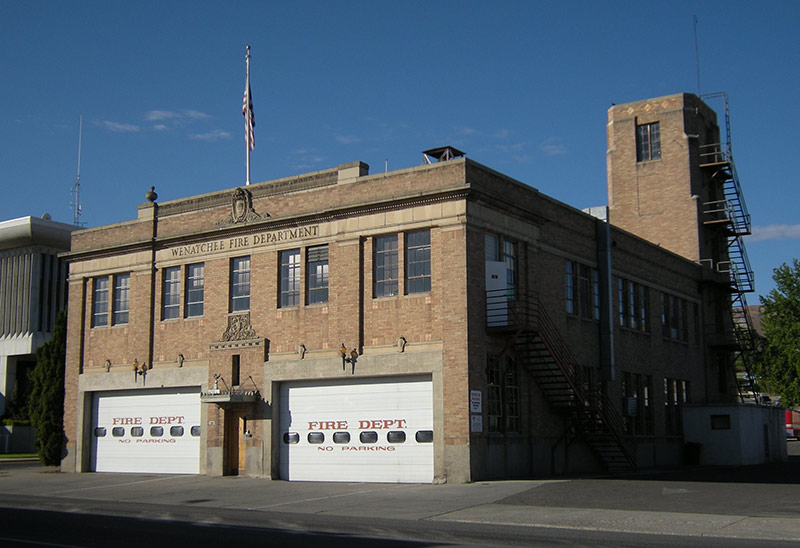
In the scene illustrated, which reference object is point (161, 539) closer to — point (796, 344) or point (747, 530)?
point (747, 530)

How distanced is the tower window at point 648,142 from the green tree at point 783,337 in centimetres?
1975

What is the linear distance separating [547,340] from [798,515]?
10.0 metres

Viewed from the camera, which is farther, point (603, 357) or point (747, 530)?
point (603, 357)

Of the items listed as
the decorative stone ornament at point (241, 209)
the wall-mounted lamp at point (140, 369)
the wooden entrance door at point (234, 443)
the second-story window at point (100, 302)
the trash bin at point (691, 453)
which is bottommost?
the trash bin at point (691, 453)

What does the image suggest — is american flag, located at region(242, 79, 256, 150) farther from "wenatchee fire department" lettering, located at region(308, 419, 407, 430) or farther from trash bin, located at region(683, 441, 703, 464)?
trash bin, located at region(683, 441, 703, 464)

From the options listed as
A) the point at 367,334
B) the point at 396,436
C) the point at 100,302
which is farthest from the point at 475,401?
the point at 100,302

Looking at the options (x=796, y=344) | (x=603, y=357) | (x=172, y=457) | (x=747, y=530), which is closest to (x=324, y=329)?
(x=172, y=457)

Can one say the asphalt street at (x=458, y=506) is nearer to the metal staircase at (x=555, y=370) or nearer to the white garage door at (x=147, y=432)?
the metal staircase at (x=555, y=370)

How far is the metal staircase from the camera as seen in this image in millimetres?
25344

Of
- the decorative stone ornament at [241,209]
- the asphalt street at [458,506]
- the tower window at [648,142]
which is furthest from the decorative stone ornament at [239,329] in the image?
the tower window at [648,142]

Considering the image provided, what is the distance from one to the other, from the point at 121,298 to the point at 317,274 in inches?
364

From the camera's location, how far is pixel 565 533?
14.8 metres

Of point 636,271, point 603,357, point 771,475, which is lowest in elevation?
point 771,475

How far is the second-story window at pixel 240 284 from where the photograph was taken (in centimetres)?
2916
